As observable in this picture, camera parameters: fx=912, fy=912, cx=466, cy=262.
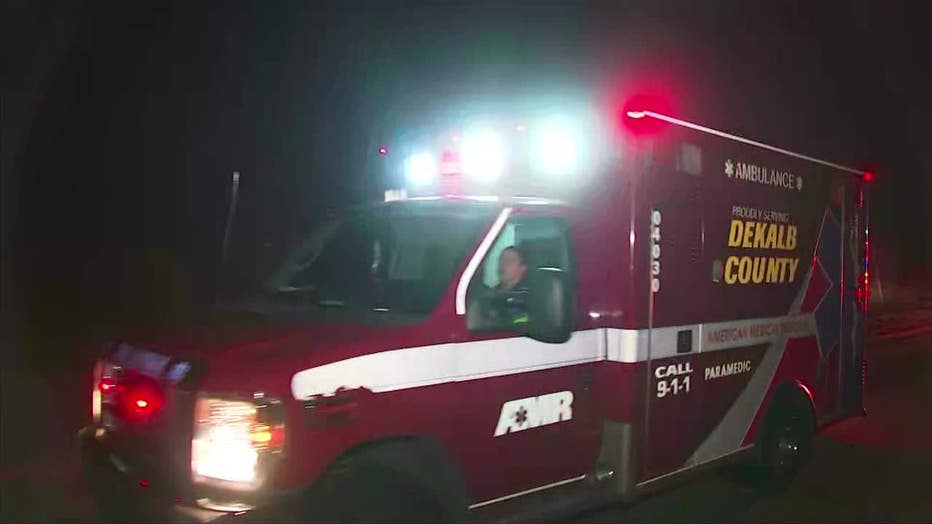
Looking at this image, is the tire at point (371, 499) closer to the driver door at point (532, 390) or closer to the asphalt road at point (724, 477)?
the driver door at point (532, 390)

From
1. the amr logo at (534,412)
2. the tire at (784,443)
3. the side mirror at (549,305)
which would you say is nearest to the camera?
the side mirror at (549,305)

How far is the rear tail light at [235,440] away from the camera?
3385mm

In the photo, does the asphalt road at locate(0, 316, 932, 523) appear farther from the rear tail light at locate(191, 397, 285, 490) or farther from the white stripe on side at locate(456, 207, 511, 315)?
the rear tail light at locate(191, 397, 285, 490)

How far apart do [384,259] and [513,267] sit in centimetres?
64

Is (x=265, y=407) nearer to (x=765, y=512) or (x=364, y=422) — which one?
(x=364, y=422)

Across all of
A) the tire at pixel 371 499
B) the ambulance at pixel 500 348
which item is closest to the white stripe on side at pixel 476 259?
the ambulance at pixel 500 348

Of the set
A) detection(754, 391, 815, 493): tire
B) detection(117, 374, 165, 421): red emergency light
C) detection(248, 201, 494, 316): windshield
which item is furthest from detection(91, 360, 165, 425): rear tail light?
detection(754, 391, 815, 493): tire

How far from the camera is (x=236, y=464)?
3.40 m

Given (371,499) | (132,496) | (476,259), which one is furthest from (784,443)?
(132,496)

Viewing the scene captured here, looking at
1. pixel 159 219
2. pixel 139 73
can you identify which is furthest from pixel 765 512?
pixel 139 73

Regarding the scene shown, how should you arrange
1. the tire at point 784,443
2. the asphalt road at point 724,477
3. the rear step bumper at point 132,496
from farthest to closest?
the tire at point 784,443
the asphalt road at point 724,477
the rear step bumper at point 132,496

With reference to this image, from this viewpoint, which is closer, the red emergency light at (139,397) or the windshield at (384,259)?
the red emergency light at (139,397)

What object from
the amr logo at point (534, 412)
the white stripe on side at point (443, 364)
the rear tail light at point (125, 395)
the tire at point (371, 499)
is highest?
the white stripe on side at point (443, 364)

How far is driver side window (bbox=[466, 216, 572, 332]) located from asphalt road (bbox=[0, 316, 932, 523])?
77.0 inches
